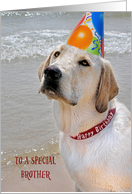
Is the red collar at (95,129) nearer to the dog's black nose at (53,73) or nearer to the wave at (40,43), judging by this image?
the dog's black nose at (53,73)

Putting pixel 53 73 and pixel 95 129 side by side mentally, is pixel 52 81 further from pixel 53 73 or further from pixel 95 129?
pixel 95 129

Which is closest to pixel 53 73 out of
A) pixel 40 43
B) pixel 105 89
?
pixel 105 89

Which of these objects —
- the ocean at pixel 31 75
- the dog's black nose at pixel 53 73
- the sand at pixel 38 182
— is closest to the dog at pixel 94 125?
the dog's black nose at pixel 53 73

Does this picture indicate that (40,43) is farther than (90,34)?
Yes

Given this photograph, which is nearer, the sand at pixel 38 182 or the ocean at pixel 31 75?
the sand at pixel 38 182

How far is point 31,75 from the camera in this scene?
569cm

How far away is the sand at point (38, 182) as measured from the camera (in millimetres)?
2957

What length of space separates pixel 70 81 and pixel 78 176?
41.6 inches

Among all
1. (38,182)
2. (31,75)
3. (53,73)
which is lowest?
(38,182)

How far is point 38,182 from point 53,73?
5.59ft

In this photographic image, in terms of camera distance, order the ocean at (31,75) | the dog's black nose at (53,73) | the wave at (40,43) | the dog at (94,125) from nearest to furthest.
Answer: the dog's black nose at (53,73), the dog at (94,125), the ocean at (31,75), the wave at (40,43)

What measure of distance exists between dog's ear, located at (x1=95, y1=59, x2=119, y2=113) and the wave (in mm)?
4836

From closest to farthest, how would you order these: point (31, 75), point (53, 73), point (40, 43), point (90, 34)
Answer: point (53, 73)
point (90, 34)
point (31, 75)
point (40, 43)

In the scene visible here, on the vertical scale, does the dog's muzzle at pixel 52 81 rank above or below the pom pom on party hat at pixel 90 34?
below
